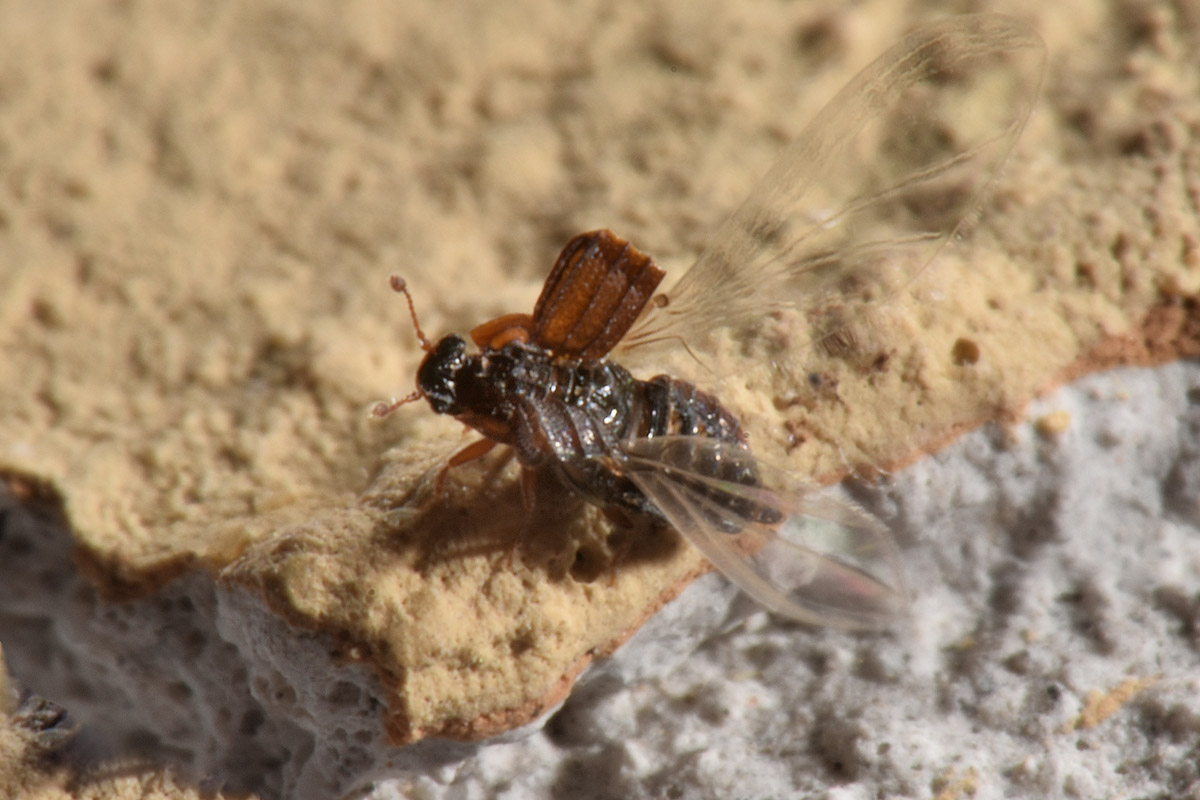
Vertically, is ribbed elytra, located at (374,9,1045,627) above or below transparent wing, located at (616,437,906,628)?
above

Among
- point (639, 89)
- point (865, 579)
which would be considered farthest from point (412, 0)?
point (865, 579)

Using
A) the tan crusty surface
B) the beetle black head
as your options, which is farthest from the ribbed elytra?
the tan crusty surface

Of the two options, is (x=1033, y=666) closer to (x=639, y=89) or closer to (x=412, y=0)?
(x=639, y=89)

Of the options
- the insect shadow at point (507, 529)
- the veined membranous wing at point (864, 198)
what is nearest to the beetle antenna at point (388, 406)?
the insect shadow at point (507, 529)

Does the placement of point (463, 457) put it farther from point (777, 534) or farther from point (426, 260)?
point (426, 260)

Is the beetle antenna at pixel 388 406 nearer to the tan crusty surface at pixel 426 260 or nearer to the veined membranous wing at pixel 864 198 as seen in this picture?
the tan crusty surface at pixel 426 260

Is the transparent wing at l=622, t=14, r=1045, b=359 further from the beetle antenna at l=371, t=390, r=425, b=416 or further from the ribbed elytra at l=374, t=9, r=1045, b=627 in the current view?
the beetle antenna at l=371, t=390, r=425, b=416

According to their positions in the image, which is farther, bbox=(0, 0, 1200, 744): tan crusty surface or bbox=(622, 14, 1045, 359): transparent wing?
bbox=(622, 14, 1045, 359): transparent wing
